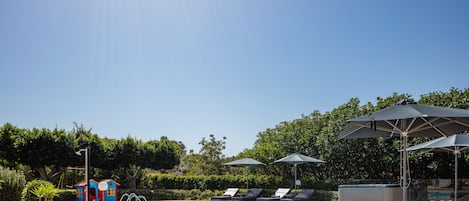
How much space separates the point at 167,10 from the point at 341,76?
7261 millimetres

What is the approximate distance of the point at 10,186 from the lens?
10852mm

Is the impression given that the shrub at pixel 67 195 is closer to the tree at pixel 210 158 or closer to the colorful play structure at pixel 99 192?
the colorful play structure at pixel 99 192

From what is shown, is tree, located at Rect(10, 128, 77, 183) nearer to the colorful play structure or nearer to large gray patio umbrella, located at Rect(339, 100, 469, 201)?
the colorful play structure

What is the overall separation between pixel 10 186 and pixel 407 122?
28.8 ft

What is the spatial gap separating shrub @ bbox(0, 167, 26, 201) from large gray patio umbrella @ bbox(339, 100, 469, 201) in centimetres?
753

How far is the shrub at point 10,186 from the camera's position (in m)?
10.7

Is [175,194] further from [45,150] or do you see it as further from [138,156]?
[45,150]

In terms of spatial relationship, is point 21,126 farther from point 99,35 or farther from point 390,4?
point 390,4

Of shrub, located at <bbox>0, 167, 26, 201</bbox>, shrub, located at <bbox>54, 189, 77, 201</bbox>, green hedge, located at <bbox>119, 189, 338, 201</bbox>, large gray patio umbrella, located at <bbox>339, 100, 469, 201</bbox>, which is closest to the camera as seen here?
large gray patio umbrella, located at <bbox>339, 100, 469, 201</bbox>

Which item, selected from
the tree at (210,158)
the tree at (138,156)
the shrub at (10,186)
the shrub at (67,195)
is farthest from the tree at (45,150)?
the tree at (210,158)

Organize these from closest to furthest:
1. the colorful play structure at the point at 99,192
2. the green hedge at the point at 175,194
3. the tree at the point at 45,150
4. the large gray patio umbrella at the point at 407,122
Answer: the large gray patio umbrella at the point at 407,122, the colorful play structure at the point at 99,192, the tree at the point at 45,150, the green hedge at the point at 175,194

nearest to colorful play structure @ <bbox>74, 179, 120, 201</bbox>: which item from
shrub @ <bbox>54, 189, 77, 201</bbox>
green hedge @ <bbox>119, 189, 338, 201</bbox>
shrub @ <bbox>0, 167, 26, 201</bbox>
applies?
shrub @ <bbox>54, 189, 77, 201</bbox>

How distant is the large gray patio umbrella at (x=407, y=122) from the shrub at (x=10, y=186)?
24.7 ft

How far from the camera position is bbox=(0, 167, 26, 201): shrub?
10.7m
